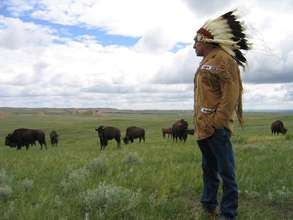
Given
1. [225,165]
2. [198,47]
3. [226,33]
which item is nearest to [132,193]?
[225,165]

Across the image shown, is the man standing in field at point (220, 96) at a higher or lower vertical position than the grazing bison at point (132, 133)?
higher

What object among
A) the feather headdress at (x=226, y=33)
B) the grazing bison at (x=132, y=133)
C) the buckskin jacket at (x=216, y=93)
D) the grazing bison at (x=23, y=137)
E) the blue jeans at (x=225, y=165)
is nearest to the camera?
the buckskin jacket at (x=216, y=93)

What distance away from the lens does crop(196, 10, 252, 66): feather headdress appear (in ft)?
19.1

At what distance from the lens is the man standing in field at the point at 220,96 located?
5.48m

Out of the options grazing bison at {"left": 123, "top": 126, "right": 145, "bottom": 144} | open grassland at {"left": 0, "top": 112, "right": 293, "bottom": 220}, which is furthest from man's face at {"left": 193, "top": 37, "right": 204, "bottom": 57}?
grazing bison at {"left": 123, "top": 126, "right": 145, "bottom": 144}

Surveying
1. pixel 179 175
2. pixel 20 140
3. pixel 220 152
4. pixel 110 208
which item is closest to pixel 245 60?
pixel 220 152

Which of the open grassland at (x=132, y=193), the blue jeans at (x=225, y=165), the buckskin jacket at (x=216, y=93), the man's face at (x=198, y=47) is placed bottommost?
the open grassland at (x=132, y=193)

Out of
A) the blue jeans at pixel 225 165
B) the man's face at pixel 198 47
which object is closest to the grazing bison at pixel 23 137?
the man's face at pixel 198 47

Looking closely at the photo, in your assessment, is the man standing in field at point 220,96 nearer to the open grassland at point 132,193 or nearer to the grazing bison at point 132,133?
the open grassland at point 132,193

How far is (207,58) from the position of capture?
5.77 m

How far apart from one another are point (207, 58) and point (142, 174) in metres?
3.59

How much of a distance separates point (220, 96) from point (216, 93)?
0.07m

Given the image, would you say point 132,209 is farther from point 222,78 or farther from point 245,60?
point 245,60

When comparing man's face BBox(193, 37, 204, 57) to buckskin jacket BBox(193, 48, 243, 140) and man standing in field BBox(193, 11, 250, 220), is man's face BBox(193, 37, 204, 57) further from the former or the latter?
buckskin jacket BBox(193, 48, 243, 140)
